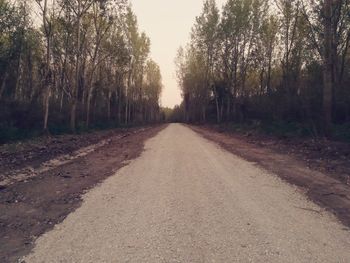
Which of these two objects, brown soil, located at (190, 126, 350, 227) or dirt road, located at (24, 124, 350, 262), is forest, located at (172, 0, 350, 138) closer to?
brown soil, located at (190, 126, 350, 227)

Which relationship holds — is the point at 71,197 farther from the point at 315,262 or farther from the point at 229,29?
the point at 229,29

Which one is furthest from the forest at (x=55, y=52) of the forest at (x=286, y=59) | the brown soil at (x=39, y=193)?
the forest at (x=286, y=59)

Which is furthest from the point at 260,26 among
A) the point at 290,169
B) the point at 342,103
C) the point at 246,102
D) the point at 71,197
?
the point at 71,197

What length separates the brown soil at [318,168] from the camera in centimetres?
661

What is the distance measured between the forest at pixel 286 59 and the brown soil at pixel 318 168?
2490mm

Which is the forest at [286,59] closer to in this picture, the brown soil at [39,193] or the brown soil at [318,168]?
the brown soil at [318,168]

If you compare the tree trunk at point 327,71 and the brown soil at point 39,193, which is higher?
the tree trunk at point 327,71

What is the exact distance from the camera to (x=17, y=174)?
8688mm

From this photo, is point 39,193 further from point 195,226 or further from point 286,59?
point 286,59

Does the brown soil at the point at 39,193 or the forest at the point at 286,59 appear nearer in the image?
the brown soil at the point at 39,193

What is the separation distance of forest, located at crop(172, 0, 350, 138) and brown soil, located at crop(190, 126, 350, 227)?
249 cm

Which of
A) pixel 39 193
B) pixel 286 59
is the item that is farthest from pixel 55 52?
pixel 39 193

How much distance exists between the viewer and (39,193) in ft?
22.4

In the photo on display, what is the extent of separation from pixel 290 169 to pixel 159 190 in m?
5.17
